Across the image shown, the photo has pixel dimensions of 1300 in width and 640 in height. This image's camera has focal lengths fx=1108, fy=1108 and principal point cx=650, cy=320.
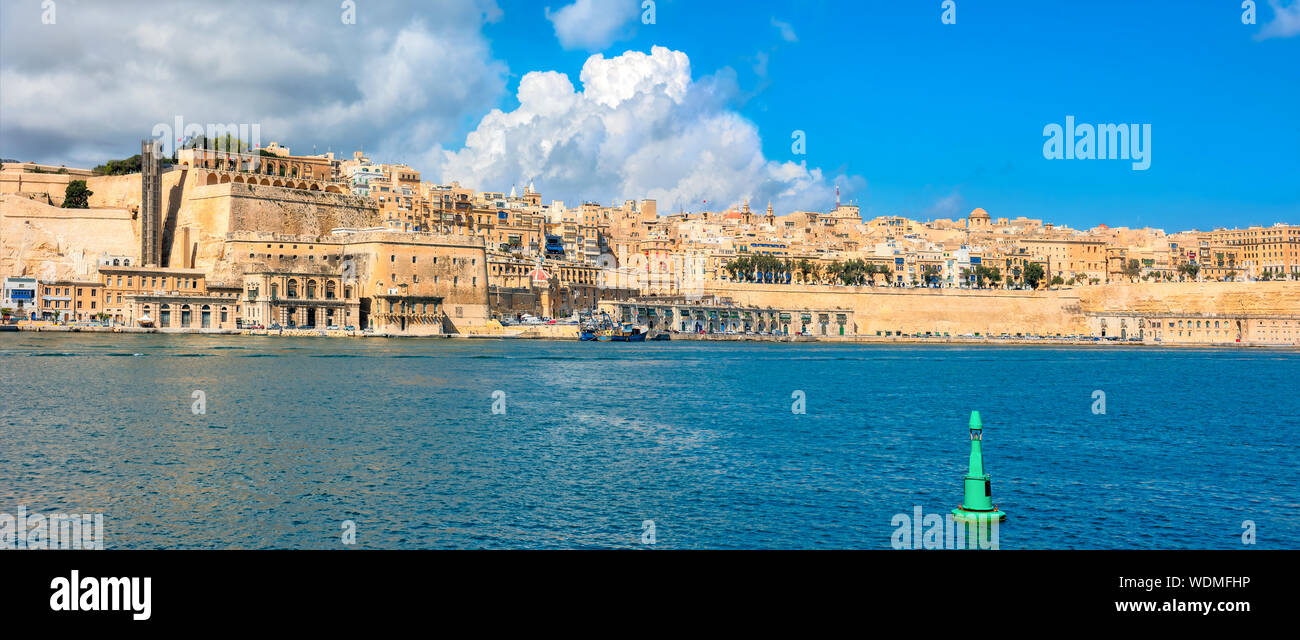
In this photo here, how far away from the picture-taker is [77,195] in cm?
6769

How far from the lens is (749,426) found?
2064 cm

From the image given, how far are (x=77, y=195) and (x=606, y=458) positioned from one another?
6319cm

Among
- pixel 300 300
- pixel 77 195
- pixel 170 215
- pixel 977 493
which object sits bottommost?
pixel 977 493

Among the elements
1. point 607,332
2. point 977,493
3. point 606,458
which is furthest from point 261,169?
point 977,493

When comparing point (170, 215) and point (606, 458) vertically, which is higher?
point (170, 215)

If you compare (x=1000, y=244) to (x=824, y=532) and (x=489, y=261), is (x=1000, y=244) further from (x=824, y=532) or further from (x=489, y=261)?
(x=824, y=532)

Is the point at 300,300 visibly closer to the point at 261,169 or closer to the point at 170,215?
the point at 170,215

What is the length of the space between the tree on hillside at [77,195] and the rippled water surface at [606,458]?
3714 cm

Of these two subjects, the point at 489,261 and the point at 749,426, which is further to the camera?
the point at 489,261

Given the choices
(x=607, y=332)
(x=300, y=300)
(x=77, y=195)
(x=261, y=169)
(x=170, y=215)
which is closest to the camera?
(x=300, y=300)

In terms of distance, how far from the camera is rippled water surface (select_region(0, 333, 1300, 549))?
1059 centimetres

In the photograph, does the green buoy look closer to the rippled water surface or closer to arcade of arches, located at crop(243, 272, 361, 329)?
the rippled water surface
